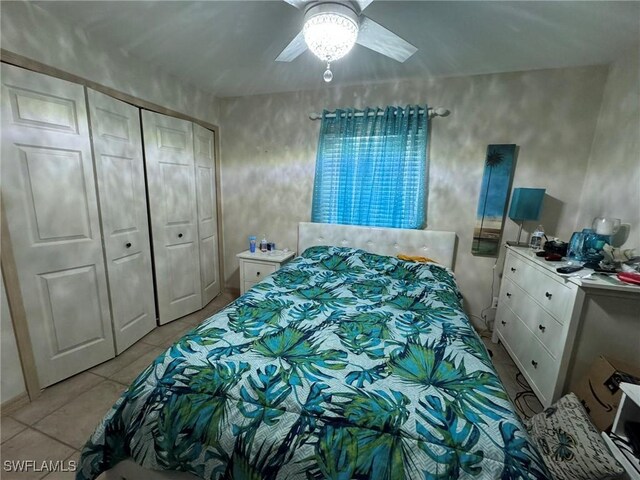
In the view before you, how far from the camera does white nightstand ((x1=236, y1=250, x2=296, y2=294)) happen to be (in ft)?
8.71

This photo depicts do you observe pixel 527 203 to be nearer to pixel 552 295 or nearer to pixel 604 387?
pixel 552 295

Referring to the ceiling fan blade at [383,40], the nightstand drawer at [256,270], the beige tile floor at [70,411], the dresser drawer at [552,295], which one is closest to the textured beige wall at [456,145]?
the nightstand drawer at [256,270]

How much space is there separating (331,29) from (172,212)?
2041 millimetres

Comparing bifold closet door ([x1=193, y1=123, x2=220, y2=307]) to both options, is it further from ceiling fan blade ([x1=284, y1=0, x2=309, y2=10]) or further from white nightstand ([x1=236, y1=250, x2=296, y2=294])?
ceiling fan blade ([x1=284, y1=0, x2=309, y2=10])

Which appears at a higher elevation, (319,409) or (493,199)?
(493,199)

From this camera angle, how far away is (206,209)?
290cm

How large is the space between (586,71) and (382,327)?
8.26ft

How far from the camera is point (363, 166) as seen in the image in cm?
257

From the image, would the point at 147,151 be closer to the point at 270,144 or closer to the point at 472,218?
the point at 270,144

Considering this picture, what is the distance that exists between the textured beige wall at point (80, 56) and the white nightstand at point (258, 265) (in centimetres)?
155

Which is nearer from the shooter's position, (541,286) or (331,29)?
(331,29)

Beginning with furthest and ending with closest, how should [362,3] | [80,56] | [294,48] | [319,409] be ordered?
1. [80,56]
2. [294,48]
3. [362,3]
4. [319,409]

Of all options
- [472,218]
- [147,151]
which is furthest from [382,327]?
[147,151]

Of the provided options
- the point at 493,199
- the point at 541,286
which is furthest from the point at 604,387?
the point at 493,199
